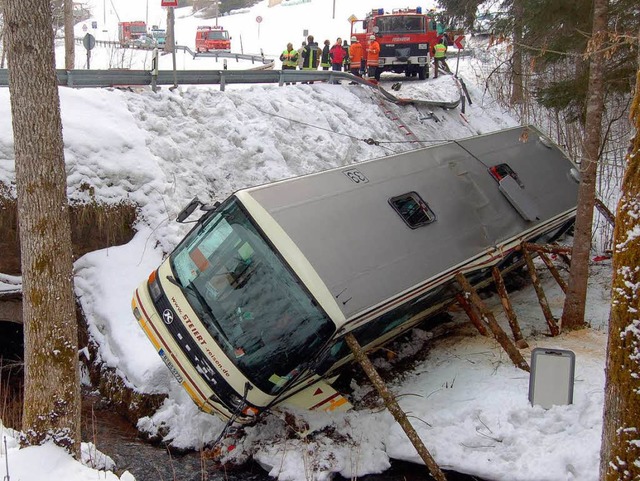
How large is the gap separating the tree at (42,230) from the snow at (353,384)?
1.31 ft

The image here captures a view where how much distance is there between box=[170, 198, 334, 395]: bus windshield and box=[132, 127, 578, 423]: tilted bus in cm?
1

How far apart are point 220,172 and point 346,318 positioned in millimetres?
7064

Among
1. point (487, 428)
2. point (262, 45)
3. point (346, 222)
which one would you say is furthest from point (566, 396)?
point (262, 45)

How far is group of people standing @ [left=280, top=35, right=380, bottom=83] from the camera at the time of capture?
21984 millimetres

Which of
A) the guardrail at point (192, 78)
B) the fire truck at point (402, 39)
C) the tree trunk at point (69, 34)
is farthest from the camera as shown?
the fire truck at point (402, 39)

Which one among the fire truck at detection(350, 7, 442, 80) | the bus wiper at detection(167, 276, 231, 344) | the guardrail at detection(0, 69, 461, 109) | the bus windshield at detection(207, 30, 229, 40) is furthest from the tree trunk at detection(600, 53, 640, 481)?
the bus windshield at detection(207, 30, 229, 40)

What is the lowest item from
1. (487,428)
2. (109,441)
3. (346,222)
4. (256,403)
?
(109,441)

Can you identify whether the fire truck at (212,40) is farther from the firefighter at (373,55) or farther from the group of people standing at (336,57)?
the firefighter at (373,55)

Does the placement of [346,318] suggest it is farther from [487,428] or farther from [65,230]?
[65,230]

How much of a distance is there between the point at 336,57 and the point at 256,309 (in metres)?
18.0

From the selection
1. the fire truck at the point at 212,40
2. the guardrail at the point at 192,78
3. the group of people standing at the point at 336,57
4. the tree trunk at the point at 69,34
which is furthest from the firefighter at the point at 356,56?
the fire truck at the point at 212,40

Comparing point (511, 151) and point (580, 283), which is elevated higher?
point (511, 151)

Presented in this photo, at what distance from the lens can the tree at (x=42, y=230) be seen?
19.2 feet

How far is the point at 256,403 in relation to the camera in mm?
7371
